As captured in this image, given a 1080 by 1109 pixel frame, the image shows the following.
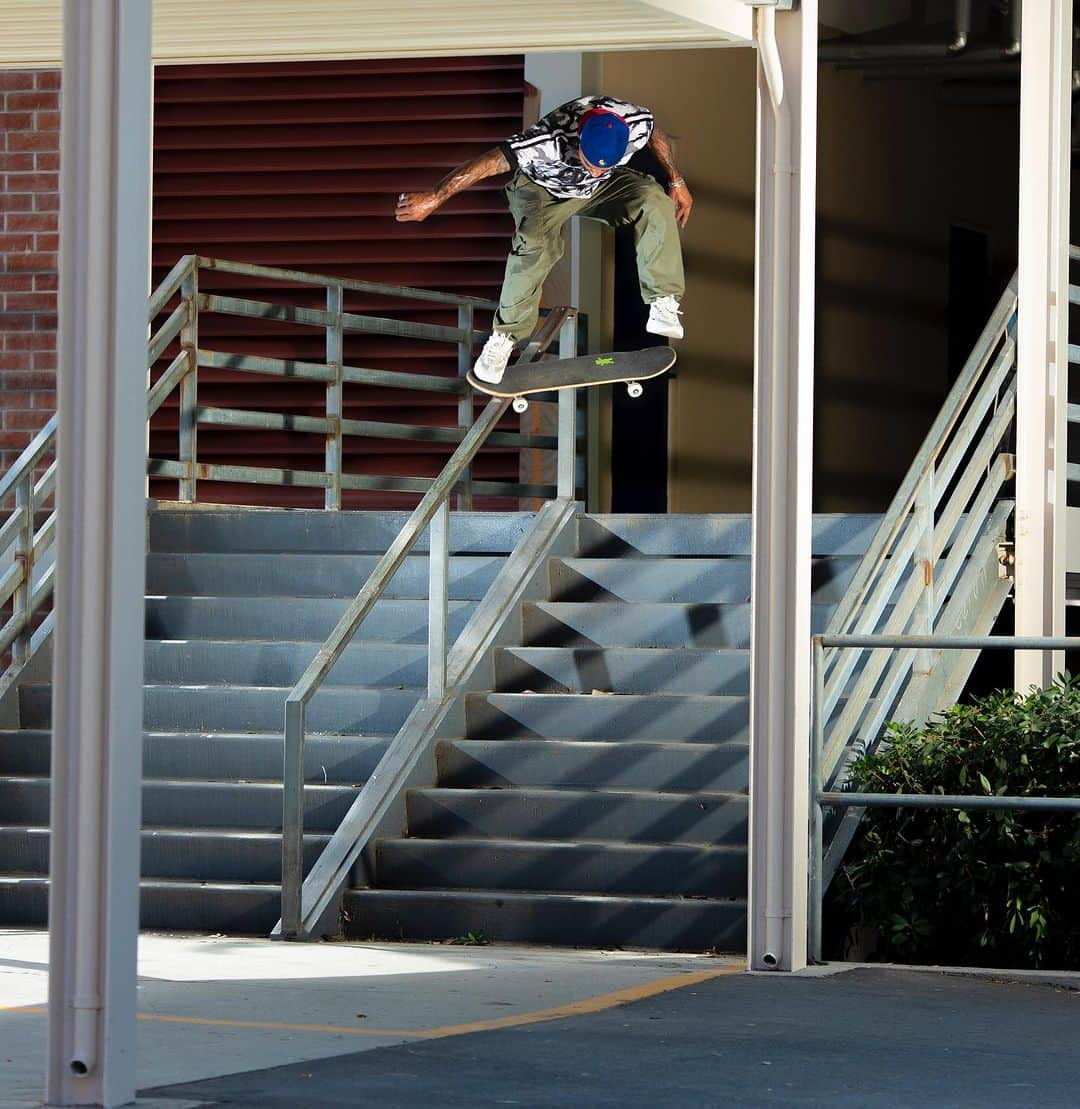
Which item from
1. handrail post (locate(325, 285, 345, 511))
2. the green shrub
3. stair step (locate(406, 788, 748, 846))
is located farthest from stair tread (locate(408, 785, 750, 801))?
handrail post (locate(325, 285, 345, 511))

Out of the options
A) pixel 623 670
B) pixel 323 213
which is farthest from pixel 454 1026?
pixel 323 213

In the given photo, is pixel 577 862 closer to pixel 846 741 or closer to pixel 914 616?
pixel 846 741

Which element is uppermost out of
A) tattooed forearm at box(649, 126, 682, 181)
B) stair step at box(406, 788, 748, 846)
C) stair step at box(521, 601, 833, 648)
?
tattooed forearm at box(649, 126, 682, 181)

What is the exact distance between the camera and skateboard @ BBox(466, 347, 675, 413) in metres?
11.1

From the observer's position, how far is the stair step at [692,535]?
11.1m

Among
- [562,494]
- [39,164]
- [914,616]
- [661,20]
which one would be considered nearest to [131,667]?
[661,20]

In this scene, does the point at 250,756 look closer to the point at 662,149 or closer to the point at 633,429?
the point at 662,149

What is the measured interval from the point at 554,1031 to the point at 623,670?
3.89 m

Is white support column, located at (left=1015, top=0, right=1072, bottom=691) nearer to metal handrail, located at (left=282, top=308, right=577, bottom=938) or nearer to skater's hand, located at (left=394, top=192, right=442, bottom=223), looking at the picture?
metal handrail, located at (left=282, top=308, right=577, bottom=938)

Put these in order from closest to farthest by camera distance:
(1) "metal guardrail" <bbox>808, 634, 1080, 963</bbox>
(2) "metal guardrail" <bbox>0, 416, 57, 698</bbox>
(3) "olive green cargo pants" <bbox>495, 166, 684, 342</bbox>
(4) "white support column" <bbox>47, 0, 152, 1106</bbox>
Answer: (4) "white support column" <bbox>47, 0, 152, 1106</bbox> < (1) "metal guardrail" <bbox>808, 634, 1080, 963</bbox> < (3) "olive green cargo pants" <bbox>495, 166, 684, 342</bbox> < (2) "metal guardrail" <bbox>0, 416, 57, 698</bbox>

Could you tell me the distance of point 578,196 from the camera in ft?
35.5

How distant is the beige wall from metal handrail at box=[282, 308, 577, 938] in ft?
8.88

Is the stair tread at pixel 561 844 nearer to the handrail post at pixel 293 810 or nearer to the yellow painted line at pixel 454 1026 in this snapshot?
the handrail post at pixel 293 810

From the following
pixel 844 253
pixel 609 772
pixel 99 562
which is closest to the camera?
pixel 99 562
